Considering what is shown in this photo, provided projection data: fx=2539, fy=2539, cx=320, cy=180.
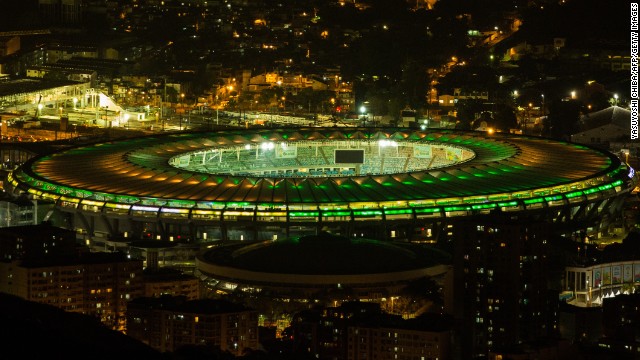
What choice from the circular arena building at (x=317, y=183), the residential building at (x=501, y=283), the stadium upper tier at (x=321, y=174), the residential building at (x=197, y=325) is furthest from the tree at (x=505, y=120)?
the residential building at (x=197, y=325)

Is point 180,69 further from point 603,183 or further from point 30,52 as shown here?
point 603,183

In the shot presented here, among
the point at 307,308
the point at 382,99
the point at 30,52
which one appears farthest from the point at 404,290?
the point at 30,52

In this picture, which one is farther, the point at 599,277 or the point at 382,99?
the point at 382,99

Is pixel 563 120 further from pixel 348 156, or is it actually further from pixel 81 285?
pixel 81 285

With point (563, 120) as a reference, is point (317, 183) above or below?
below

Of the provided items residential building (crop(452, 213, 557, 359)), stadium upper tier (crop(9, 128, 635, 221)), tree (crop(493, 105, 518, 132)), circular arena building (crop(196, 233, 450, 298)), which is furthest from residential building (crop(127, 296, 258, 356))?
tree (crop(493, 105, 518, 132))

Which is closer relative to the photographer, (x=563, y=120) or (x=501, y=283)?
(x=501, y=283)

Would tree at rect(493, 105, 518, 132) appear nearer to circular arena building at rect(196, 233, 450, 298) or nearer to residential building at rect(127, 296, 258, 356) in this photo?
circular arena building at rect(196, 233, 450, 298)

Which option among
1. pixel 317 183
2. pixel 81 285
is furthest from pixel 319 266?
pixel 317 183
